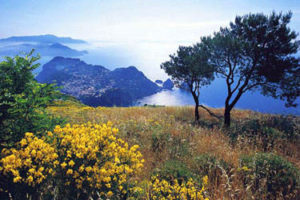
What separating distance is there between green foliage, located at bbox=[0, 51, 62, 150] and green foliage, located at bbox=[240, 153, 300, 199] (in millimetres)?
→ 5028

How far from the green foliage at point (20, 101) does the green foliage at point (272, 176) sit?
5.03 meters

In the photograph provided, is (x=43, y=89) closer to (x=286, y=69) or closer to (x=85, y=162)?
(x=85, y=162)

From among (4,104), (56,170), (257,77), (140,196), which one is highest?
(257,77)

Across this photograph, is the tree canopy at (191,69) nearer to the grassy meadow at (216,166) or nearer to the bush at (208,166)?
the grassy meadow at (216,166)

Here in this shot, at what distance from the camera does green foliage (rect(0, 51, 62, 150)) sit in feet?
12.4

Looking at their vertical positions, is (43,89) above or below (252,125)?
above

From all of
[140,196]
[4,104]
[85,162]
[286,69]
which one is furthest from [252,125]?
[4,104]

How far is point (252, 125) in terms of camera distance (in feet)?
40.2

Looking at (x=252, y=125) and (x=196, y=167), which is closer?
(x=196, y=167)

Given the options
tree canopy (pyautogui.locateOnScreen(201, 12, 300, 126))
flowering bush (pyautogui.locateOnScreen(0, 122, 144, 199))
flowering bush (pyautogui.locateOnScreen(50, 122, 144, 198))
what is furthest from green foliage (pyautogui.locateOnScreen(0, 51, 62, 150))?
tree canopy (pyautogui.locateOnScreen(201, 12, 300, 126))

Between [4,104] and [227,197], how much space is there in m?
5.03

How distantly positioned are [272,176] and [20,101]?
6125mm

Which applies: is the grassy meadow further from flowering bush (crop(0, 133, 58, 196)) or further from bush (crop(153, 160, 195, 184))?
flowering bush (crop(0, 133, 58, 196))

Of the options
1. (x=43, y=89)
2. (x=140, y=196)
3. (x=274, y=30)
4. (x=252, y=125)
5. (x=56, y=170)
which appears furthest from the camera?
(x=274, y=30)
